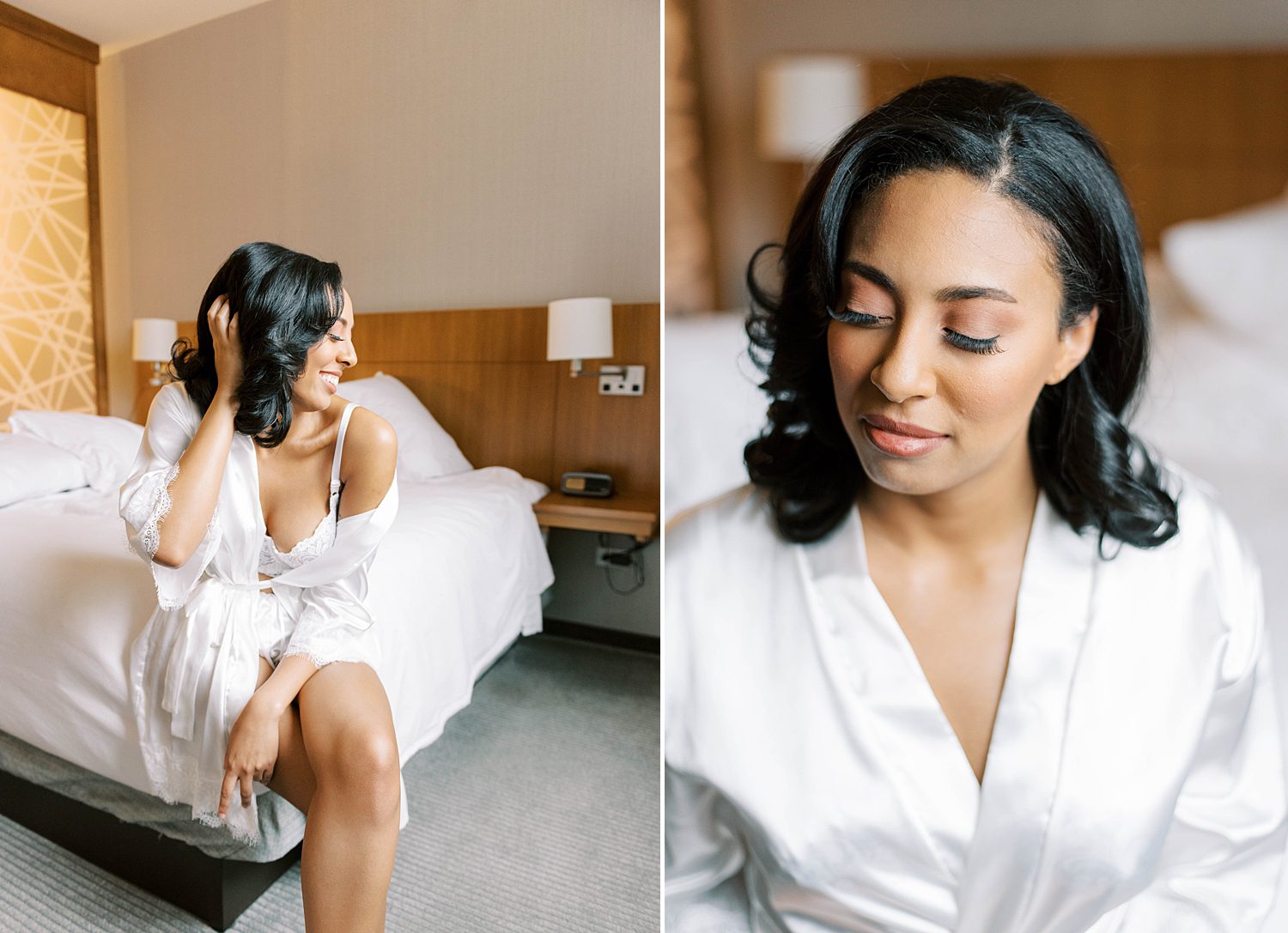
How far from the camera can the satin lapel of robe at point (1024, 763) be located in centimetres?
36

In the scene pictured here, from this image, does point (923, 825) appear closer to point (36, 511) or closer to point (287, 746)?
point (287, 746)

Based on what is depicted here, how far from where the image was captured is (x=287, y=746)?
63 centimetres

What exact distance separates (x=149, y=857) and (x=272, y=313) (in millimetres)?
780

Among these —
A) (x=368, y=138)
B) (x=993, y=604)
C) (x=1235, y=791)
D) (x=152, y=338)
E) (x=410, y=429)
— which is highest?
(x=368, y=138)

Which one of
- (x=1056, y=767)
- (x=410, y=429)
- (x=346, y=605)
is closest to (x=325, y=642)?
(x=346, y=605)

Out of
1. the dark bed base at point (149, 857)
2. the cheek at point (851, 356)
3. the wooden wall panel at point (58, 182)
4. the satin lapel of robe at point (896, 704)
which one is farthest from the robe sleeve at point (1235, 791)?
the wooden wall panel at point (58, 182)

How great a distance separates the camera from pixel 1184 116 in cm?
38

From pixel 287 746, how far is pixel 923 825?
0.56 m

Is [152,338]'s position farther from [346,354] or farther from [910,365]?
[910,365]

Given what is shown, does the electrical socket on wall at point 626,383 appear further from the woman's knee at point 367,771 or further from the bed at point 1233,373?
the bed at point 1233,373

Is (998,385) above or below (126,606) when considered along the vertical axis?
above

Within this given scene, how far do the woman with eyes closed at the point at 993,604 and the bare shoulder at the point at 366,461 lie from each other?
1.22ft

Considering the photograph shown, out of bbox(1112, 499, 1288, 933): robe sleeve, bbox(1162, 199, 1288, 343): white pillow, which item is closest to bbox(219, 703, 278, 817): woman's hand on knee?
bbox(1112, 499, 1288, 933): robe sleeve

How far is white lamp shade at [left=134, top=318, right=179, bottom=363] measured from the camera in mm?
759
